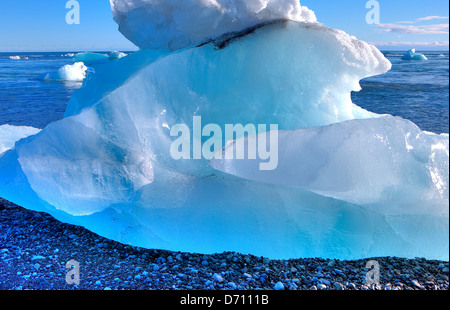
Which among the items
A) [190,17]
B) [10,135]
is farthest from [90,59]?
[190,17]

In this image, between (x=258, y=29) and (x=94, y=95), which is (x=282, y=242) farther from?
(x=94, y=95)

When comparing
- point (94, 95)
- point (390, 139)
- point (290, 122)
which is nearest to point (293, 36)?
point (290, 122)

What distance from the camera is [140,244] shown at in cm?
295

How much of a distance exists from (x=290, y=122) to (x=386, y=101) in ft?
31.0

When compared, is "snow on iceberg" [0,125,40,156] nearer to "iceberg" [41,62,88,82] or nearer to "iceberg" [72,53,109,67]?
"iceberg" [72,53,109,67]

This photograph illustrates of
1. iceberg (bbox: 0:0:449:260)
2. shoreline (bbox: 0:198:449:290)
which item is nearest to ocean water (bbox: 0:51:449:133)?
iceberg (bbox: 0:0:449:260)

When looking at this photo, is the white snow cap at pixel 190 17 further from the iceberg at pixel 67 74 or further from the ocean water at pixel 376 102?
the iceberg at pixel 67 74

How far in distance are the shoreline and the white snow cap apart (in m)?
1.85

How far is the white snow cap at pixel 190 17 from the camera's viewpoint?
9.60 ft

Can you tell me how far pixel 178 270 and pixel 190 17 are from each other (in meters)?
2.02

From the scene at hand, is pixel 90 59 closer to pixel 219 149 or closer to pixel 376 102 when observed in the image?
pixel 219 149

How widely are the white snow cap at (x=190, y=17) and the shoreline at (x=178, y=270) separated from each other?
6.08 ft

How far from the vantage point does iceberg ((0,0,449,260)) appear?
282 cm

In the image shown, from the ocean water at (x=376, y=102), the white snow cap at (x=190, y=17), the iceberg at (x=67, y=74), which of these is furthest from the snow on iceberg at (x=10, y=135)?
the iceberg at (x=67, y=74)
